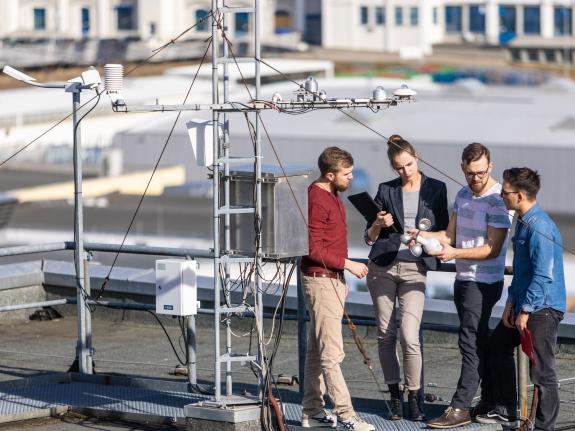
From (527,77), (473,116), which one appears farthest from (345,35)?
(473,116)

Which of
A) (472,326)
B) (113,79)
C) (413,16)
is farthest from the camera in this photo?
(413,16)

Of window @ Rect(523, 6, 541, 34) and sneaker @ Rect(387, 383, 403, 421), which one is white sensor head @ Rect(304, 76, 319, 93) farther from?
window @ Rect(523, 6, 541, 34)

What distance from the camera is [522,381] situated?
28.1 ft

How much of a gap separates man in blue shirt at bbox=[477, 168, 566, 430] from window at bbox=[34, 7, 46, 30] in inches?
4902

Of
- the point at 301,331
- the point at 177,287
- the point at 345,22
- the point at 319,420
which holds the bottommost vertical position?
the point at 319,420

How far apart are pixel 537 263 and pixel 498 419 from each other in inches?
44.9

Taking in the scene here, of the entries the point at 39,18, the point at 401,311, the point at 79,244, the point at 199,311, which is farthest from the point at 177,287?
the point at 39,18

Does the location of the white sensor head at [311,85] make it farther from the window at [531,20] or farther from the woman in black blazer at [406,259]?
the window at [531,20]

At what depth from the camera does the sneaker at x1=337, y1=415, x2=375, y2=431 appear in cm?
819

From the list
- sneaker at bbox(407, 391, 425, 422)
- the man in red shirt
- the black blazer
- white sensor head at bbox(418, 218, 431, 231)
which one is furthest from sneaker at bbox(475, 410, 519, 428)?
white sensor head at bbox(418, 218, 431, 231)

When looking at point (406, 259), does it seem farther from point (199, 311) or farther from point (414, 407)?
point (199, 311)

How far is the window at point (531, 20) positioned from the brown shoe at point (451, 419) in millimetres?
118073

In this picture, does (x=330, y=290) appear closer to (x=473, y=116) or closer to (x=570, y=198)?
(x=570, y=198)

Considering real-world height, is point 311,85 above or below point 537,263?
above
